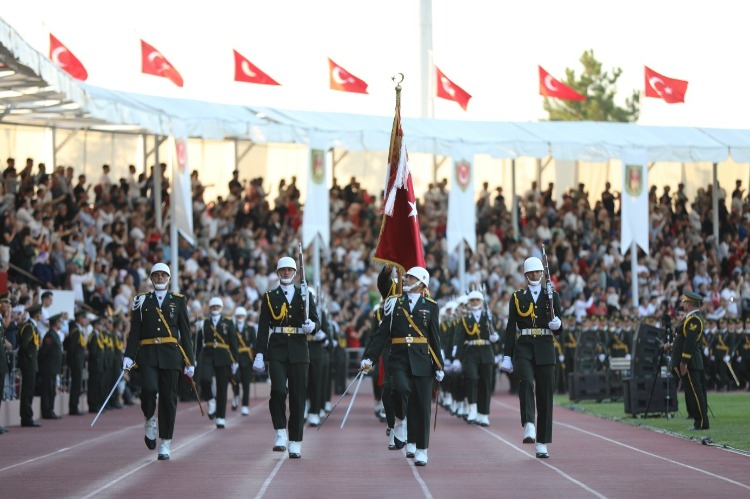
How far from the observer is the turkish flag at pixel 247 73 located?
38.0 m

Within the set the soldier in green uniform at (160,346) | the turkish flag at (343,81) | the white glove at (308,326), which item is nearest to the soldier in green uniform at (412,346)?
the white glove at (308,326)

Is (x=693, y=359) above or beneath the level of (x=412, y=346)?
beneath

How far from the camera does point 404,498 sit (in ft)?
41.2

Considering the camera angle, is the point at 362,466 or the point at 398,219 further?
the point at 398,219

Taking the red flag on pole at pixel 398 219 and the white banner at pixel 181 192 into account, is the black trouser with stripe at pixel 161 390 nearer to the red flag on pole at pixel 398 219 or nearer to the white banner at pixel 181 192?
the red flag on pole at pixel 398 219

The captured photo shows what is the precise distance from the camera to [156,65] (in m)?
36.0

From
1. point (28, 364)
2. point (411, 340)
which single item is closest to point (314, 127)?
point (28, 364)

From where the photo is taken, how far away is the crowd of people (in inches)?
1200

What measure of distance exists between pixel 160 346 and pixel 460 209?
2043 centimetres

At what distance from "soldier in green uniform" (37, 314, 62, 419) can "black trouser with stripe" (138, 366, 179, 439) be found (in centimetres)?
905

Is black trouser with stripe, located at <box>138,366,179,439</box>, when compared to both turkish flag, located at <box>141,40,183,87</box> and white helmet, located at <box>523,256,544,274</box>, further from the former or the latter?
turkish flag, located at <box>141,40,183,87</box>

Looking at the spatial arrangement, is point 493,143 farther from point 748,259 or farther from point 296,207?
point 748,259

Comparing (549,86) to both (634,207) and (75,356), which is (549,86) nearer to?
(634,207)

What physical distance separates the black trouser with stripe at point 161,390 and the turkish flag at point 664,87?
28.3 metres
